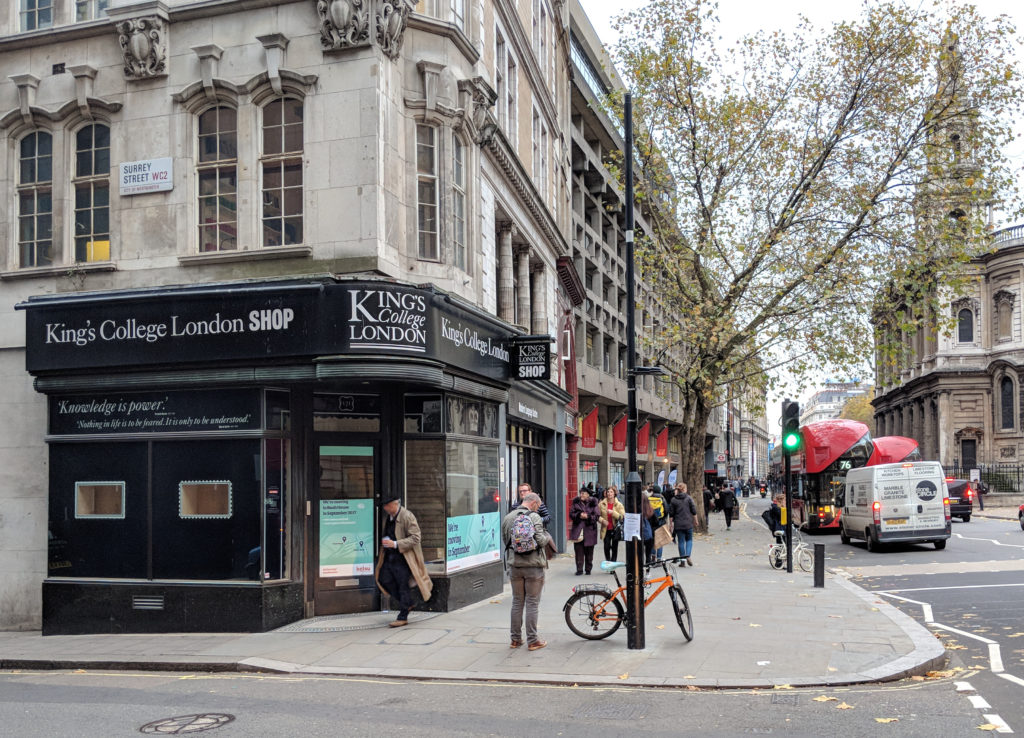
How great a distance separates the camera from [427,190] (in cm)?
1491

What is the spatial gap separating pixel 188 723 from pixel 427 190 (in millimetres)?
8696

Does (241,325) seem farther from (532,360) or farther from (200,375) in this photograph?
(532,360)

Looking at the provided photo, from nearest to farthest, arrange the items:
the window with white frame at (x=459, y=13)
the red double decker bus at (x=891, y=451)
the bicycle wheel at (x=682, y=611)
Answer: the bicycle wheel at (x=682, y=611)
the window with white frame at (x=459, y=13)
the red double decker bus at (x=891, y=451)

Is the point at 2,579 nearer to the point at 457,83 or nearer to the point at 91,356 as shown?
the point at 91,356

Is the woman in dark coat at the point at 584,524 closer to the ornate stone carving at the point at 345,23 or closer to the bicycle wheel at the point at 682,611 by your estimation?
the bicycle wheel at the point at 682,611

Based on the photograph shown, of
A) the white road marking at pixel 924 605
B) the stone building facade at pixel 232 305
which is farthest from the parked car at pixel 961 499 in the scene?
the stone building facade at pixel 232 305

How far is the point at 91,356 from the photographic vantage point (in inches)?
555

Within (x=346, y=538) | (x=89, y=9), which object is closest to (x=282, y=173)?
(x=89, y=9)

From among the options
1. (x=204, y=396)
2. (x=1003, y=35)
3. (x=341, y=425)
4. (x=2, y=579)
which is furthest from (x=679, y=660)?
(x=1003, y=35)

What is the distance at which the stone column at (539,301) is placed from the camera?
2381 centimetres

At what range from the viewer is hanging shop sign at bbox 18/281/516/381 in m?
13.0

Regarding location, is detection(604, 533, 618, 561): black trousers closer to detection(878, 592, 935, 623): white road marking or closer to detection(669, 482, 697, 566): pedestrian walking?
detection(669, 482, 697, 566): pedestrian walking

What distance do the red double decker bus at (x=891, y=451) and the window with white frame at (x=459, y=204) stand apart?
24.5 metres

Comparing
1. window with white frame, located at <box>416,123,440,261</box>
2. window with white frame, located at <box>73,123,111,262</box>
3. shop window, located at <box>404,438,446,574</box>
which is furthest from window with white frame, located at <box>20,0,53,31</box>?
shop window, located at <box>404,438,446,574</box>
